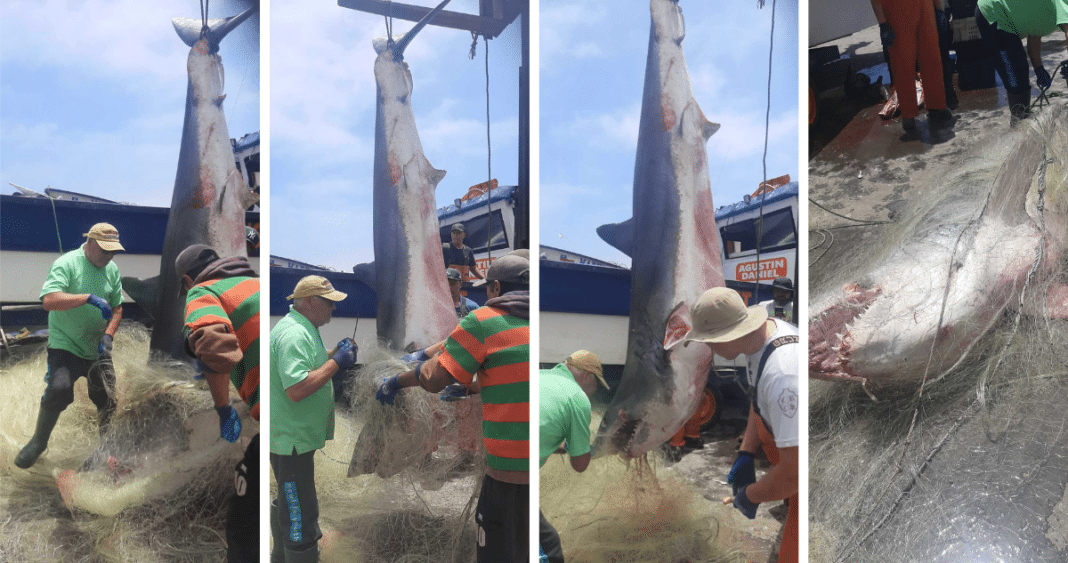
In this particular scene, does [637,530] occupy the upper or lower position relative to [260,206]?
lower

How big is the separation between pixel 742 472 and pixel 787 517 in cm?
26

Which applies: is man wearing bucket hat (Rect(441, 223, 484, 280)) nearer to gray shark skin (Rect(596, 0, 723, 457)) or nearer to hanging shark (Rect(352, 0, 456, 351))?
hanging shark (Rect(352, 0, 456, 351))

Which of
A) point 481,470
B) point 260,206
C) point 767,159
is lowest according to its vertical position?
point 481,470

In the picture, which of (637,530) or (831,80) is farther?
(831,80)

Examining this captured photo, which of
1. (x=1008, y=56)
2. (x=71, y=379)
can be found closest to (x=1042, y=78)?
(x=1008, y=56)

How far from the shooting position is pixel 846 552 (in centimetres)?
258

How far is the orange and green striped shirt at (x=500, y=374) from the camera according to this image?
2547 millimetres

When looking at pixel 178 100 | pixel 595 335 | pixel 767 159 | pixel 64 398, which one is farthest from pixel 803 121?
pixel 64 398

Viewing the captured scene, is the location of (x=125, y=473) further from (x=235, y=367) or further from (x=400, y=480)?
(x=400, y=480)

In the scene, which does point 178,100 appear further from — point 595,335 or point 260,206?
point 595,335

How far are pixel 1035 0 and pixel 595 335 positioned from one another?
2.29 metres

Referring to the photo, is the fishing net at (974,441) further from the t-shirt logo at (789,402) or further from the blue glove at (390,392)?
the blue glove at (390,392)

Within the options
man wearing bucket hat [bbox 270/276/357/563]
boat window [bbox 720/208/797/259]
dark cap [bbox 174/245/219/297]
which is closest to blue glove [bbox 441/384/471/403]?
man wearing bucket hat [bbox 270/276/357/563]

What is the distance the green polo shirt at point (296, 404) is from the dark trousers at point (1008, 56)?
3057 millimetres
